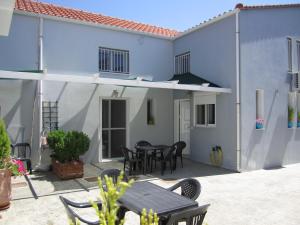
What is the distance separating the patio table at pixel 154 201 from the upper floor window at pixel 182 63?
10803 millimetres

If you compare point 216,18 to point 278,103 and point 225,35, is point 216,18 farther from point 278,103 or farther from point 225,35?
point 278,103

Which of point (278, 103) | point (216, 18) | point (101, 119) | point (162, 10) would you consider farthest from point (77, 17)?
point (278, 103)

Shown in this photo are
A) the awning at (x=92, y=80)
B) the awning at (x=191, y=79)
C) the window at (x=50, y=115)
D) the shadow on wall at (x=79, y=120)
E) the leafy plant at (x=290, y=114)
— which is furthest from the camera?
the leafy plant at (x=290, y=114)

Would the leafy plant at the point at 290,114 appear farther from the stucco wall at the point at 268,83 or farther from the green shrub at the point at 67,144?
the green shrub at the point at 67,144

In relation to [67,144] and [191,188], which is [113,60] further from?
[191,188]

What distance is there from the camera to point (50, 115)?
12086 millimetres

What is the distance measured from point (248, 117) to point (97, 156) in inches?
286

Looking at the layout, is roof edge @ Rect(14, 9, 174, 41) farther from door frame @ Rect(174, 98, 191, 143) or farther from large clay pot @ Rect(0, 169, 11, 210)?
large clay pot @ Rect(0, 169, 11, 210)

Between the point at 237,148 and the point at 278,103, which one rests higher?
the point at 278,103

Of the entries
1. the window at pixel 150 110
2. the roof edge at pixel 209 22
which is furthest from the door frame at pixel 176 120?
the roof edge at pixel 209 22

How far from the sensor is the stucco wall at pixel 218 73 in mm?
12031

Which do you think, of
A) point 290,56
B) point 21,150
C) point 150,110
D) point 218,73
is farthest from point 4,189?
point 290,56

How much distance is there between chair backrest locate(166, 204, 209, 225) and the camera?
12.6ft

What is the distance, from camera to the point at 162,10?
541 inches
